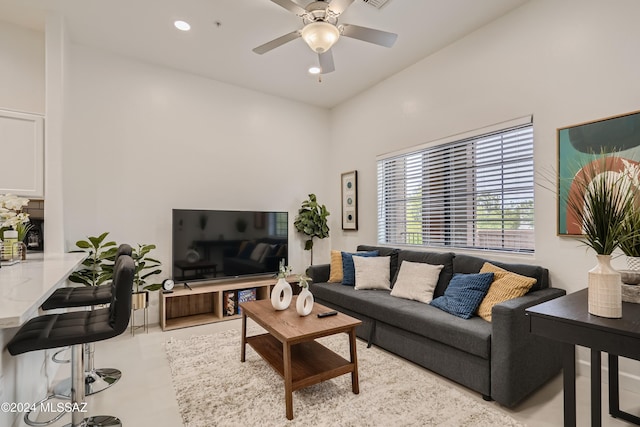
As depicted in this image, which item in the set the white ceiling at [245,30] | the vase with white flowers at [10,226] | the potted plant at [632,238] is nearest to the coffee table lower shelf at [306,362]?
the potted plant at [632,238]

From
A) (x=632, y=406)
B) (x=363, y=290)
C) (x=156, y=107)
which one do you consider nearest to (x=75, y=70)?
(x=156, y=107)

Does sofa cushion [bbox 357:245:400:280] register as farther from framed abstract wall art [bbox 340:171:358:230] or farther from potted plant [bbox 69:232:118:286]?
potted plant [bbox 69:232:118:286]

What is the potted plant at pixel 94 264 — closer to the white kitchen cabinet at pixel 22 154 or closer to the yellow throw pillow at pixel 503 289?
the white kitchen cabinet at pixel 22 154

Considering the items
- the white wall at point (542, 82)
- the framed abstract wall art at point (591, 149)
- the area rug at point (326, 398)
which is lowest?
the area rug at point (326, 398)

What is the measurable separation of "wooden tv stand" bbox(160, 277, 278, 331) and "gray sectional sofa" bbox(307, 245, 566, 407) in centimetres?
143

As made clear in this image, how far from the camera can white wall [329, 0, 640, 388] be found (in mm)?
2363

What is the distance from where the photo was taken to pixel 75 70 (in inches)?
138

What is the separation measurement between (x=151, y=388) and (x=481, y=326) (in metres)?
2.47

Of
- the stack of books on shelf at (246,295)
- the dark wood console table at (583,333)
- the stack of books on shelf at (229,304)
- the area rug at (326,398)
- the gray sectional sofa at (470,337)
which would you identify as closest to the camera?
the dark wood console table at (583,333)

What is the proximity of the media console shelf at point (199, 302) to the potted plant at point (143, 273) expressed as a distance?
7.9 inches

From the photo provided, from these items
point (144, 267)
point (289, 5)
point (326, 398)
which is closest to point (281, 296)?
point (326, 398)

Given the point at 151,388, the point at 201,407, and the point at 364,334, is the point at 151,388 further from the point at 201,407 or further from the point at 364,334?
the point at 364,334

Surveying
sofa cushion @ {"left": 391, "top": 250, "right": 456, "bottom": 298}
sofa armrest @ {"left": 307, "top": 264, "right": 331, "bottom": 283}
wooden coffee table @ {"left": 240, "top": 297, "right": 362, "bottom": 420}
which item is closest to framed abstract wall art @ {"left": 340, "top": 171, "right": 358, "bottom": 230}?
sofa armrest @ {"left": 307, "top": 264, "right": 331, "bottom": 283}

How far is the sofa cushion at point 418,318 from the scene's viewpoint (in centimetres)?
224
